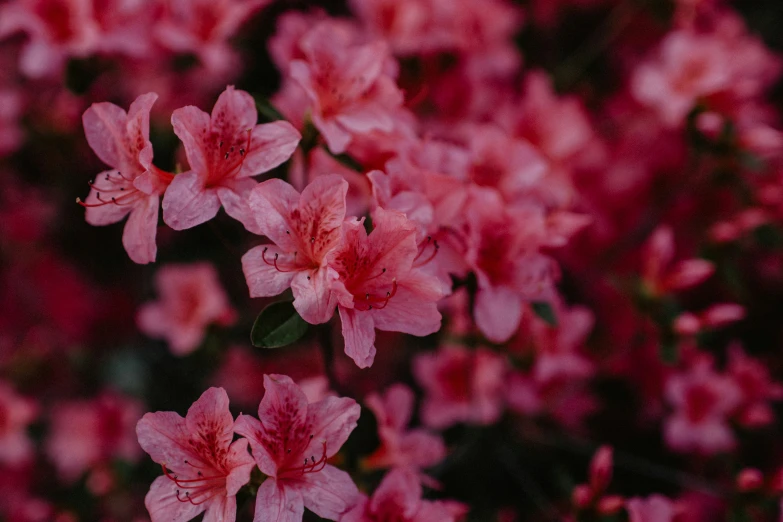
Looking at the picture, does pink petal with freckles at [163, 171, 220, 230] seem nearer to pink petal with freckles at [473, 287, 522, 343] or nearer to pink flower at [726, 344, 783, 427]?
pink petal with freckles at [473, 287, 522, 343]

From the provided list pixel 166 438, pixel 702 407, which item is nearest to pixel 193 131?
pixel 166 438

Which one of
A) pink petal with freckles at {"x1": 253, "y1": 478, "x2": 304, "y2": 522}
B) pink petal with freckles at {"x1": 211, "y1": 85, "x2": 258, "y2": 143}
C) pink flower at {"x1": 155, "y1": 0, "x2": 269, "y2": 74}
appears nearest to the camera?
pink petal with freckles at {"x1": 253, "y1": 478, "x2": 304, "y2": 522}

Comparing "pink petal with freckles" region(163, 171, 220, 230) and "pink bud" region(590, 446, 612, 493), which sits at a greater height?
"pink petal with freckles" region(163, 171, 220, 230)

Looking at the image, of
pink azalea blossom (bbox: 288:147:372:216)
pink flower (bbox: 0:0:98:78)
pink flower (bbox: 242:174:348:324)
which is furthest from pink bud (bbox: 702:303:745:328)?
pink flower (bbox: 0:0:98:78)

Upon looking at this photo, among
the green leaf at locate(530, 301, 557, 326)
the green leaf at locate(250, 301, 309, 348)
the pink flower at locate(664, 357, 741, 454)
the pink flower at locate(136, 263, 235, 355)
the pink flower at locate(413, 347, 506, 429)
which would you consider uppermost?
the green leaf at locate(250, 301, 309, 348)

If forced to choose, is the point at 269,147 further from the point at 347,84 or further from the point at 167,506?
the point at 167,506

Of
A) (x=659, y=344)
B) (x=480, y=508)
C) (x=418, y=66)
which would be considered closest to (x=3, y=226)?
(x=418, y=66)

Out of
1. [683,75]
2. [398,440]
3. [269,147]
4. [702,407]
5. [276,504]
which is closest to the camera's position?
[276,504]
